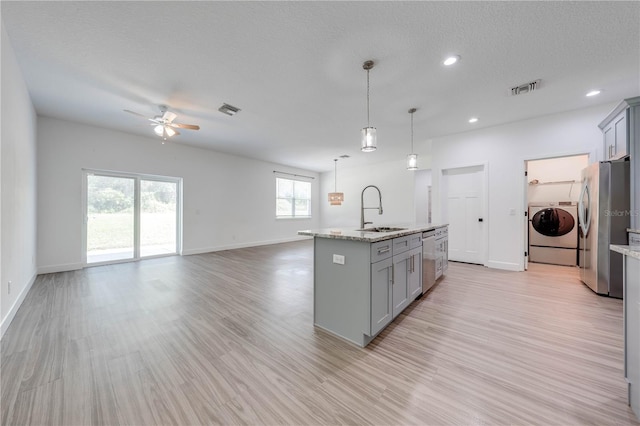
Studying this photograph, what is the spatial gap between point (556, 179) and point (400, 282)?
5.32 m

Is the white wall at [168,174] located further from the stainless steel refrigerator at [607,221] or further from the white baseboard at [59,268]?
the stainless steel refrigerator at [607,221]

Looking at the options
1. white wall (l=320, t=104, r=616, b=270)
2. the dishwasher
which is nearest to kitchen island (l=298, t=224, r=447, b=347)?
the dishwasher

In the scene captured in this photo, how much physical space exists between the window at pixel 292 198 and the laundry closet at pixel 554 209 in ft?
22.1

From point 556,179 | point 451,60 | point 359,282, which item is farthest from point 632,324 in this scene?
point 556,179

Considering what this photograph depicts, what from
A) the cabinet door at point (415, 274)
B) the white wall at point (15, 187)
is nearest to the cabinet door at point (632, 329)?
the cabinet door at point (415, 274)

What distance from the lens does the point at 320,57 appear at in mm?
2504

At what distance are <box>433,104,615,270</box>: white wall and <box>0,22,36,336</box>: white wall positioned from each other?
6648 mm

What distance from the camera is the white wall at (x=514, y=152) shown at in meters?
3.80

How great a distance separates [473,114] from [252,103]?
372cm

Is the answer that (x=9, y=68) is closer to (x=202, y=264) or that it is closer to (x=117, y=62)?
(x=117, y=62)

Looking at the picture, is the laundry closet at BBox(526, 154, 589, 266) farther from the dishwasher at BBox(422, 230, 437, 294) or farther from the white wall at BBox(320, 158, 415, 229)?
the dishwasher at BBox(422, 230, 437, 294)

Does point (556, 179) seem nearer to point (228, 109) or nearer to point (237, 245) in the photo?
point (228, 109)

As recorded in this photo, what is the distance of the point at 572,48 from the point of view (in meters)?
2.34

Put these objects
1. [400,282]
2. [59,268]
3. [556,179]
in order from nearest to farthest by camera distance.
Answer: [400,282] < [59,268] < [556,179]
